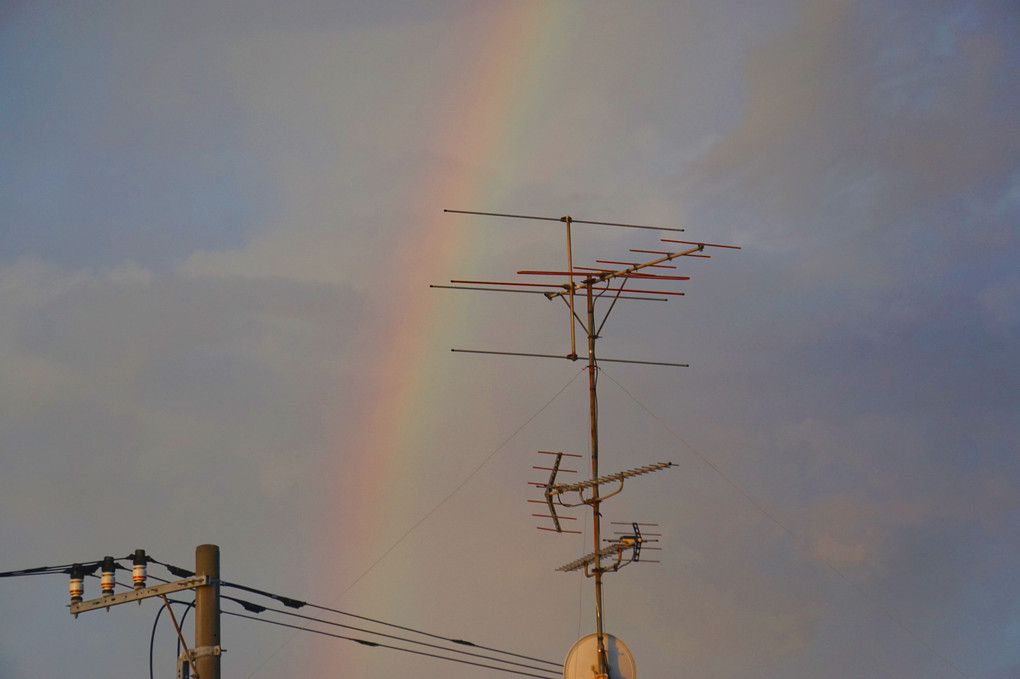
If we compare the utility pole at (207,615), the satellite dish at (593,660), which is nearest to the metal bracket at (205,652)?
the utility pole at (207,615)

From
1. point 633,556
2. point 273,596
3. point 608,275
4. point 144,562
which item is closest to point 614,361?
point 608,275

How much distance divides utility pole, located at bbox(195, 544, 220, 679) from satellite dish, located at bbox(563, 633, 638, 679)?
5928 mm

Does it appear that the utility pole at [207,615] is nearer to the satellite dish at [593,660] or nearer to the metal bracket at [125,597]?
the metal bracket at [125,597]

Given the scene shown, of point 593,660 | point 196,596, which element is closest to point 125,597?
point 196,596

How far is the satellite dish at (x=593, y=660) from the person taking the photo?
2231 cm

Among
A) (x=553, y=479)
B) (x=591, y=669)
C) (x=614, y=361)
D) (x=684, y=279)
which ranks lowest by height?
(x=591, y=669)

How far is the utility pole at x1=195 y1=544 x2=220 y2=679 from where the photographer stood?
20.8 m

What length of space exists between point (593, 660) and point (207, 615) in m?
6.54

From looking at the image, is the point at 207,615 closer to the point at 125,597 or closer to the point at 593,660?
the point at 125,597

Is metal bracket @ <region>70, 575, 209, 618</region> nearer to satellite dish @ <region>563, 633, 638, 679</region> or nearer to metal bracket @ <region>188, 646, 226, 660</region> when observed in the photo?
metal bracket @ <region>188, 646, 226, 660</region>

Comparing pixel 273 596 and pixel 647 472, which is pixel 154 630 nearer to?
pixel 273 596

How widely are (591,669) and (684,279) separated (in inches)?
317

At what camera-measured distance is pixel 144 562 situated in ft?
72.5

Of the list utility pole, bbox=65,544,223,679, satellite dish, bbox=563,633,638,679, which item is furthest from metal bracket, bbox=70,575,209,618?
satellite dish, bbox=563,633,638,679
